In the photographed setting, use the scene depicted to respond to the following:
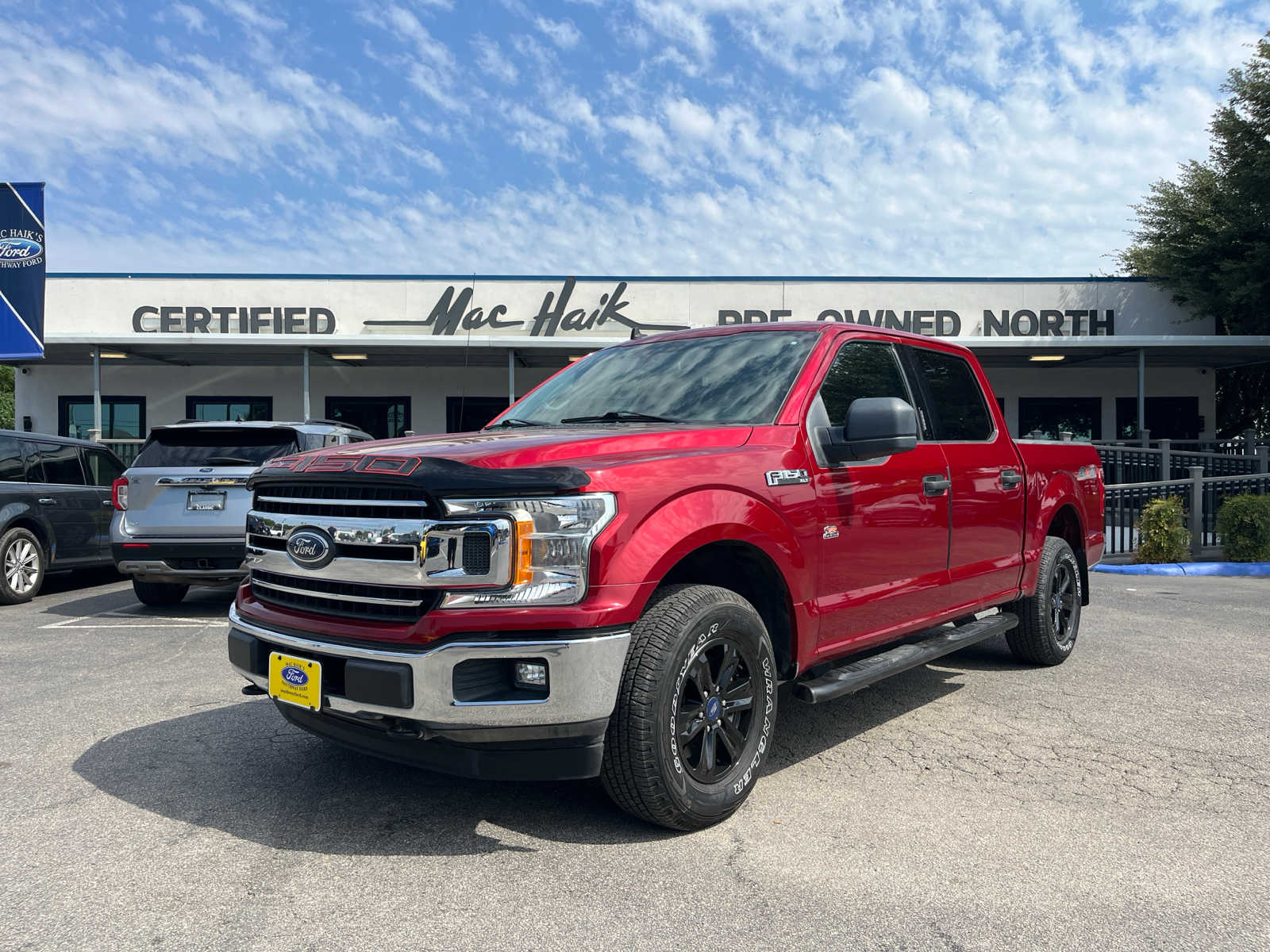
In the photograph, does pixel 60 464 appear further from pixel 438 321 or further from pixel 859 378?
pixel 438 321

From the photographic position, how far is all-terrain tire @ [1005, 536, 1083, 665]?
5.84 metres

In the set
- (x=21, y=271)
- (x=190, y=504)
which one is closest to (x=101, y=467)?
(x=190, y=504)

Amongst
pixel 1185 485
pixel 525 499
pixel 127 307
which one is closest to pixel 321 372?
pixel 127 307

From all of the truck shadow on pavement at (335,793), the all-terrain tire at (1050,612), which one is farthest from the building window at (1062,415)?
the truck shadow on pavement at (335,793)

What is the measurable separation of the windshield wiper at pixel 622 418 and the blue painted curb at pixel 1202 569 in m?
9.04

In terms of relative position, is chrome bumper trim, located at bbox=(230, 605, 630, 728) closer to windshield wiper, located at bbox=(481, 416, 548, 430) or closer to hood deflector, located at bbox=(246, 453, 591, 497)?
hood deflector, located at bbox=(246, 453, 591, 497)

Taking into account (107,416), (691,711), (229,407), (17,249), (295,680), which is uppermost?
(17,249)

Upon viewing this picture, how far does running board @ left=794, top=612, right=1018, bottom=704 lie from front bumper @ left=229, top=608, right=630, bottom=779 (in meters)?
1.04

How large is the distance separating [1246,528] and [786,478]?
10235 millimetres

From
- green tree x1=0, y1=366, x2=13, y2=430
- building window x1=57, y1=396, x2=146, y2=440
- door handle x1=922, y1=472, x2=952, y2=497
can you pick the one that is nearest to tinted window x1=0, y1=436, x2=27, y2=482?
door handle x1=922, y1=472, x2=952, y2=497

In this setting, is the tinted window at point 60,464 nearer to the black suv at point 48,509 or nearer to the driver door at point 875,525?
the black suv at point 48,509

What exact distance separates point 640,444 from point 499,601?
0.83 meters

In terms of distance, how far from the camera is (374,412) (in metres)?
22.2

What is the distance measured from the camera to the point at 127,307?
810 inches
